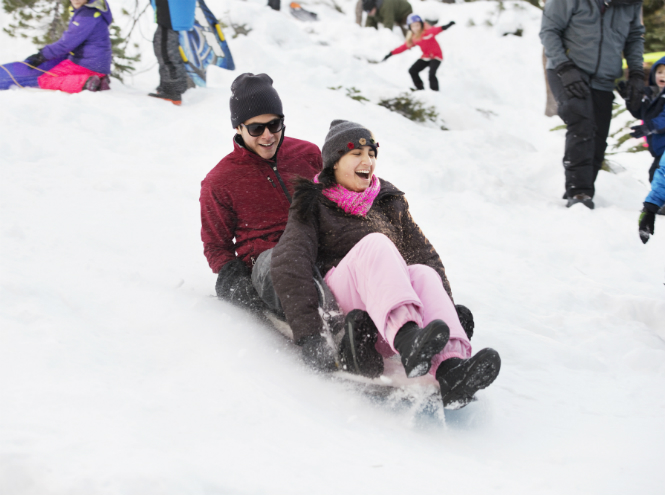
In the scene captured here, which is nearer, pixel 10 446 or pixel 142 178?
pixel 10 446

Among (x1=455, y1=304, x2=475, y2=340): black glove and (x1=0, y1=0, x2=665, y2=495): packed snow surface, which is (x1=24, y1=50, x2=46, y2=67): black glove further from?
(x1=455, y1=304, x2=475, y2=340): black glove

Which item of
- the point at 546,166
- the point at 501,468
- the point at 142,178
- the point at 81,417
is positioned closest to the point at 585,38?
the point at 546,166

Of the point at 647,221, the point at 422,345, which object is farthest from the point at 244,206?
the point at 647,221

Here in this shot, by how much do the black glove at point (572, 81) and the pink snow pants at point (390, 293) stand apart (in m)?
3.44

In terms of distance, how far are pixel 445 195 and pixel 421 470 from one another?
389cm

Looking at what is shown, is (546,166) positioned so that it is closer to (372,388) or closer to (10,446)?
(372,388)

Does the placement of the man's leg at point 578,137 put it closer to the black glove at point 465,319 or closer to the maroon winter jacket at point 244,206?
the maroon winter jacket at point 244,206

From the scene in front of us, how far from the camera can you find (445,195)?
205 inches

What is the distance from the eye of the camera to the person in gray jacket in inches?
190

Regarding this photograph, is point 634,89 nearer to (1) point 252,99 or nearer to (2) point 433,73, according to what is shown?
(1) point 252,99

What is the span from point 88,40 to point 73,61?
0.29 m

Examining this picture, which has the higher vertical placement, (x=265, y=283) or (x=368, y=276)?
(x=368, y=276)

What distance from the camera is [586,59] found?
485 cm

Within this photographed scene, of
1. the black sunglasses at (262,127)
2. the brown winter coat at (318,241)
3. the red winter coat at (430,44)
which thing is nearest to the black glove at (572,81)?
the brown winter coat at (318,241)
